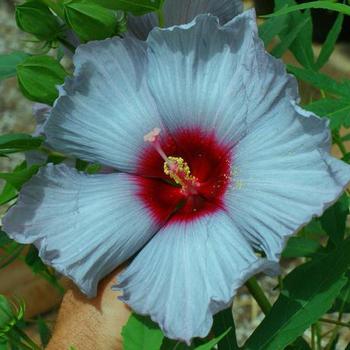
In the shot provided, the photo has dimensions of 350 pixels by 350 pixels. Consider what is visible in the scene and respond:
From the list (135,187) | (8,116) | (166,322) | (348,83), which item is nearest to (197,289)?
(166,322)

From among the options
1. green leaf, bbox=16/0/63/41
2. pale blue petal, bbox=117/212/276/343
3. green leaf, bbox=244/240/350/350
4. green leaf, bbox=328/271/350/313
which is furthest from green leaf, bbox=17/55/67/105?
green leaf, bbox=328/271/350/313

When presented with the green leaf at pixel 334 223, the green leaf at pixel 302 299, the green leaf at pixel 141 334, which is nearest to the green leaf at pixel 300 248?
the green leaf at pixel 334 223

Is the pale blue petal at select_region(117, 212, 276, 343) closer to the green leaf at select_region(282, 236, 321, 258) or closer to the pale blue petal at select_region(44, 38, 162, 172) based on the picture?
the pale blue petal at select_region(44, 38, 162, 172)

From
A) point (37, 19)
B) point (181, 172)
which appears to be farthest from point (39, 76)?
point (181, 172)

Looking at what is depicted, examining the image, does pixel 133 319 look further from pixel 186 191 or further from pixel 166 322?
pixel 186 191

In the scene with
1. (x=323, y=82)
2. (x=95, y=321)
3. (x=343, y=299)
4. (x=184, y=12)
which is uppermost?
(x=184, y=12)

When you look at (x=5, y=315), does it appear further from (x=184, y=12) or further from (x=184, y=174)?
(x=184, y=12)
